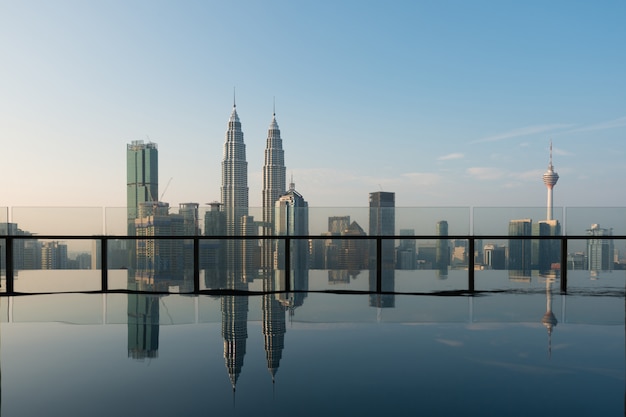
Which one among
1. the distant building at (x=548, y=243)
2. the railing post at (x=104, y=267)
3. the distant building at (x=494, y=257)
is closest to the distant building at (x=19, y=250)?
the railing post at (x=104, y=267)

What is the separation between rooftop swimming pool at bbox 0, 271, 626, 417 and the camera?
308 cm

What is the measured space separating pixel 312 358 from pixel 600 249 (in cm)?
674

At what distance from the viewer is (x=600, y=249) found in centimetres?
909

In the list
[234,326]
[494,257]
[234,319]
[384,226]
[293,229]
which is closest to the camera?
[234,326]

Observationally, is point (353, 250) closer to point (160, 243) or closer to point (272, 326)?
point (160, 243)

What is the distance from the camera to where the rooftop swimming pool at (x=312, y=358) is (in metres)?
3.08

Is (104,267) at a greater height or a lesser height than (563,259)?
lesser

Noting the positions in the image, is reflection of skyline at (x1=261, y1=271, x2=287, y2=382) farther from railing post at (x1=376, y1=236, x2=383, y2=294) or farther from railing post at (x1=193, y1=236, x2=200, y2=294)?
railing post at (x1=376, y1=236, x2=383, y2=294)

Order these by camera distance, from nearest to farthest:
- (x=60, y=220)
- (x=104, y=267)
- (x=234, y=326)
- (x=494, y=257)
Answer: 1. (x=234, y=326)
2. (x=104, y=267)
3. (x=60, y=220)
4. (x=494, y=257)

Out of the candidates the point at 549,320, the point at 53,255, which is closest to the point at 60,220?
the point at 53,255

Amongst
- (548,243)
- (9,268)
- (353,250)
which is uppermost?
(548,243)

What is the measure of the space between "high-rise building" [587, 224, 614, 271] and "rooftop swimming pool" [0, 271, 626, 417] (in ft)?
5.09

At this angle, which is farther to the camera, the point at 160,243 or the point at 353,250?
the point at 160,243

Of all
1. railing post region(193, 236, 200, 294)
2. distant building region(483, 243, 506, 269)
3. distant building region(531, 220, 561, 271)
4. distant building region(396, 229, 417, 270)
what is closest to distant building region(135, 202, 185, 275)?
railing post region(193, 236, 200, 294)
